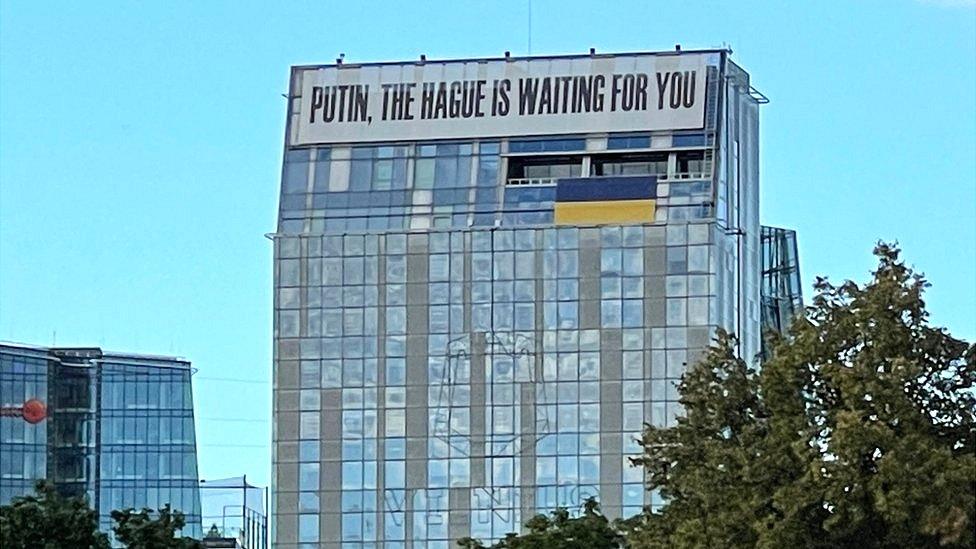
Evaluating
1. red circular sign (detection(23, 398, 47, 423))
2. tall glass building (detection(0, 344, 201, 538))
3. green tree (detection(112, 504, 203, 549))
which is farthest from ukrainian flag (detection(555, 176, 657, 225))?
green tree (detection(112, 504, 203, 549))

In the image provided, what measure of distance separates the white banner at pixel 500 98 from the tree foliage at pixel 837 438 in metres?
68.6

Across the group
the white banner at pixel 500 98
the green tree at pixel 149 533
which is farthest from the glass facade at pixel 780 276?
the green tree at pixel 149 533

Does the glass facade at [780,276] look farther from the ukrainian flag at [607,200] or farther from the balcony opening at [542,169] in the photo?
the balcony opening at [542,169]

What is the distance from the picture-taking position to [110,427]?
194 meters

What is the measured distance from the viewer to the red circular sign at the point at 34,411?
620 feet

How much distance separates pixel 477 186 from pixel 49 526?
220 feet

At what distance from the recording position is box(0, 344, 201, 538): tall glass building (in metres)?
190

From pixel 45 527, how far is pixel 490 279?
66456 millimetres

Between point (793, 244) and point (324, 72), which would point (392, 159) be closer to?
point (324, 72)

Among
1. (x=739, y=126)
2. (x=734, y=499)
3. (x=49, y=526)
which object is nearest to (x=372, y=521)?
(x=739, y=126)

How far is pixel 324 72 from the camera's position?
478ft

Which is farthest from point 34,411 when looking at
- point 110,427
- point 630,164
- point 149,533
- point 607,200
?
point 149,533

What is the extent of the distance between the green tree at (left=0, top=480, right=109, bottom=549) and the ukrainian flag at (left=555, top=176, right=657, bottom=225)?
65.2 m

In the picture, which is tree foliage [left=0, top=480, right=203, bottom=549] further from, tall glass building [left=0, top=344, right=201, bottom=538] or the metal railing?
tall glass building [left=0, top=344, right=201, bottom=538]
